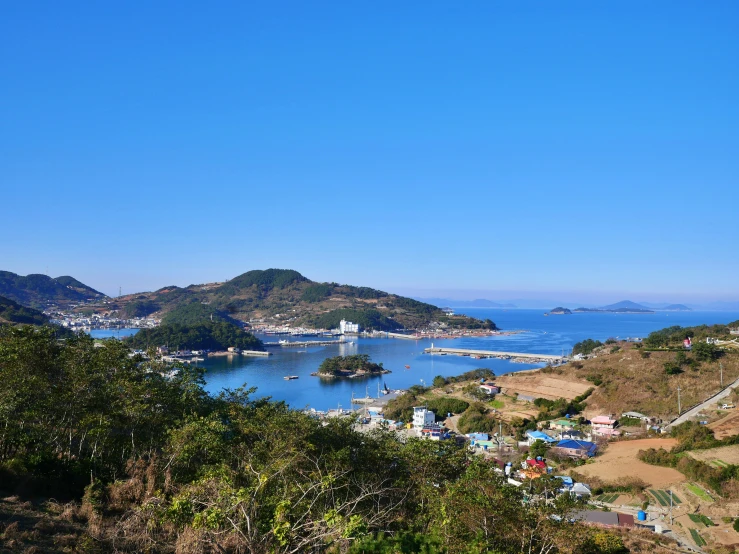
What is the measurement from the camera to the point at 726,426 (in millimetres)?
14117

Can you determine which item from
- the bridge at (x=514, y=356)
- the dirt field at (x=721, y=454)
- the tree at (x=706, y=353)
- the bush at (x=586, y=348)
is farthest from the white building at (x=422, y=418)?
the bridge at (x=514, y=356)

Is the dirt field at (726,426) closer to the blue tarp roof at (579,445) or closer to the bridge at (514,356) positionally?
the blue tarp roof at (579,445)

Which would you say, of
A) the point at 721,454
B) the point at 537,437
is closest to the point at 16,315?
the point at 537,437

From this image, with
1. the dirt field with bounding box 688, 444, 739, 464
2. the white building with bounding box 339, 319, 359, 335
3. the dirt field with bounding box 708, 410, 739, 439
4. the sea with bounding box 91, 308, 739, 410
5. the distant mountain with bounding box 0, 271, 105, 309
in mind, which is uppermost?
the distant mountain with bounding box 0, 271, 105, 309

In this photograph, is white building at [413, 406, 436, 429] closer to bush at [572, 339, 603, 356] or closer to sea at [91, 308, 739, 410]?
sea at [91, 308, 739, 410]

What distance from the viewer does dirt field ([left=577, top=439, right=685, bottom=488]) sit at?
11219mm

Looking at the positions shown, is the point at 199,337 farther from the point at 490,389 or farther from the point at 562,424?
the point at 562,424

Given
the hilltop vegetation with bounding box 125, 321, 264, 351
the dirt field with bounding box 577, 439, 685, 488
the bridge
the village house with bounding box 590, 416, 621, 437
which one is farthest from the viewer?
the hilltop vegetation with bounding box 125, 321, 264, 351

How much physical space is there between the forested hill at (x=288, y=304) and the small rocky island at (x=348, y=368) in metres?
31.5

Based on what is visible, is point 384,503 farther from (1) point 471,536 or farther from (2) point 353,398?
(2) point 353,398

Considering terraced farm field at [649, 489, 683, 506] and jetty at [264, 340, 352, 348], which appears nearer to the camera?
terraced farm field at [649, 489, 683, 506]

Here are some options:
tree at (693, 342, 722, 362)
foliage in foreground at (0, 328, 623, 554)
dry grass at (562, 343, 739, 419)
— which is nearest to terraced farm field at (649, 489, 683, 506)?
foliage in foreground at (0, 328, 623, 554)

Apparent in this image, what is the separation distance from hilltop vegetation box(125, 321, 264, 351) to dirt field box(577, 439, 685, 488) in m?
33.8

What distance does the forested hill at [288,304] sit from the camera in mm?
69312
